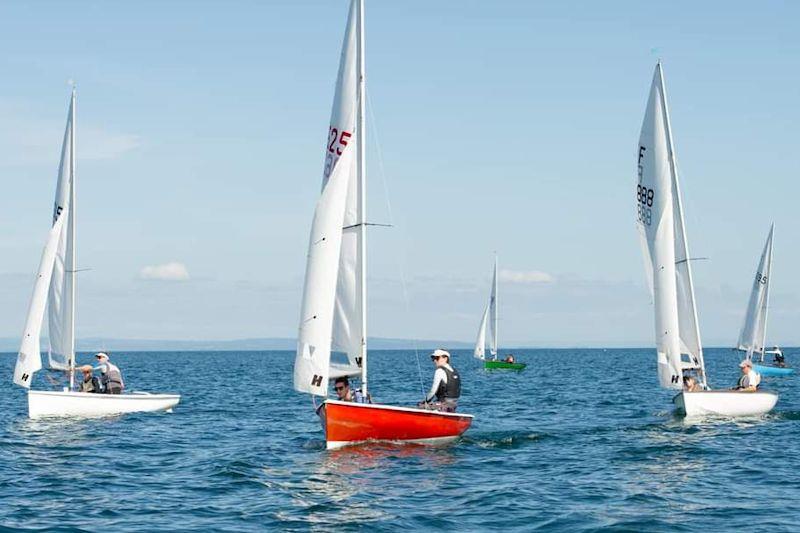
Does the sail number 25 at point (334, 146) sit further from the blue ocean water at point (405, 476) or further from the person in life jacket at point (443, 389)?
the blue ocean water at point (405, 476)

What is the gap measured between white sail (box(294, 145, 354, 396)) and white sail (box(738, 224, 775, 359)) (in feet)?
181

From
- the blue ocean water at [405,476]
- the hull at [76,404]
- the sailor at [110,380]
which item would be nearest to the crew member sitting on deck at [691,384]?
the blue ocean water at [405,476]

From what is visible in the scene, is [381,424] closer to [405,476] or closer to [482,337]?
[405,476]

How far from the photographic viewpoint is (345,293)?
23.8 meters

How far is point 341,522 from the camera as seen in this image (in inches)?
626

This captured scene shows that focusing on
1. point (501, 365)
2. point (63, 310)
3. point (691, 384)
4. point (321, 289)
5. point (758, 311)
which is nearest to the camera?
point (321, 289)

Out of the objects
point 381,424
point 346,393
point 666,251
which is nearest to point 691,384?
point 666,251

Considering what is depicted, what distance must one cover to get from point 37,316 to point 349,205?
600 inches

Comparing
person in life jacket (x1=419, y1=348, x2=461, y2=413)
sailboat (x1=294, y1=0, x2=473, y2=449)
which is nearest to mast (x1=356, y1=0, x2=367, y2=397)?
sailboat (x1=294, y1=0, x2=473, y2=449)

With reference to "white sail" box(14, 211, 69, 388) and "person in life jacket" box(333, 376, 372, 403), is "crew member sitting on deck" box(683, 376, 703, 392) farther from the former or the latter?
"white sail" box(14, 211, 69, 388)

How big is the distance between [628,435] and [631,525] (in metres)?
12.1

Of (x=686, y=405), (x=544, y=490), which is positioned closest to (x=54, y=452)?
(x=544, y=490)

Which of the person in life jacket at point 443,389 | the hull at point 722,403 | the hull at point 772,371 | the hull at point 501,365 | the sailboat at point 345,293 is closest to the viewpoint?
the sailboat at point 345,293

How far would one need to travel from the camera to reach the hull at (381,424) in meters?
22.3
